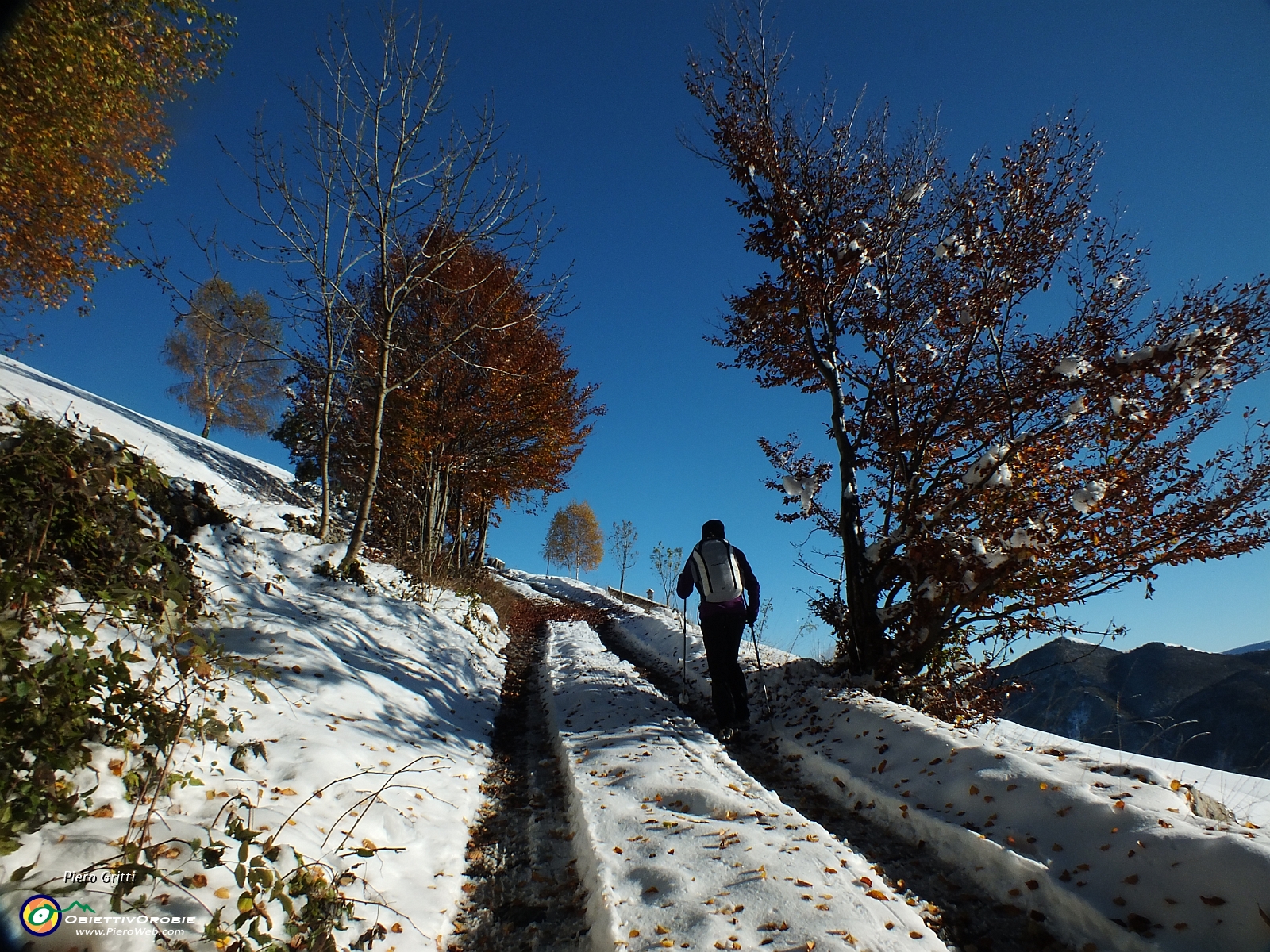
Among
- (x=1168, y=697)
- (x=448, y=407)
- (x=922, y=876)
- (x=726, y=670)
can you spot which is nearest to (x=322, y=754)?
(x=922, y=876)

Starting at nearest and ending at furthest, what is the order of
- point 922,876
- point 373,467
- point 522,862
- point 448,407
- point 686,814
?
point 922,876 < point 522,862 < point 686,814 < point 373,467 < point 448,407

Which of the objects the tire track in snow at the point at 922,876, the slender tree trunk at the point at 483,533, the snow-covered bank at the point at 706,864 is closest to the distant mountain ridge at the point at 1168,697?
the tire track in snow at the point at 922,876

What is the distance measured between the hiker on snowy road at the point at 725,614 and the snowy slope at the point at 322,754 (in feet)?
8.65

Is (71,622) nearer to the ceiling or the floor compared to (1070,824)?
nearer to the ceiling

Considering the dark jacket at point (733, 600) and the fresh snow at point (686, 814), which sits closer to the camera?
the fresh snow at point (686, 814)

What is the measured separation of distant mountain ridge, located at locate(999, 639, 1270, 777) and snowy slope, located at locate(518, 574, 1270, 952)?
5.24 metres

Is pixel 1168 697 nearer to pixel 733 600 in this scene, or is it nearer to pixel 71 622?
pixel 733 600

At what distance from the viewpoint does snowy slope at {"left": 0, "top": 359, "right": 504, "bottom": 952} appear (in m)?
2.03

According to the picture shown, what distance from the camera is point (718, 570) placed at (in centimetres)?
661

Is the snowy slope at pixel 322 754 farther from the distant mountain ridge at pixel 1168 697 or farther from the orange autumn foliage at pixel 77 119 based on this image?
the distant mountain ridge at pixel 1168 697

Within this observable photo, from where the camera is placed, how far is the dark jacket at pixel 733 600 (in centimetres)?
646

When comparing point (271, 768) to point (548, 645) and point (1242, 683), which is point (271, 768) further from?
point (1242, 683)

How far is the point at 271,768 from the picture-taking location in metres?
3.21

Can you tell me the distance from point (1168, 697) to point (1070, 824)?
14235 mm
